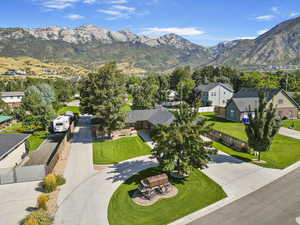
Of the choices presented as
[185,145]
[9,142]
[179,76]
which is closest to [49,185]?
[9,142]

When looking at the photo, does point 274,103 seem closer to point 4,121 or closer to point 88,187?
point 88,187

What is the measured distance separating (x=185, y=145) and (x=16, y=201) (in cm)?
1394

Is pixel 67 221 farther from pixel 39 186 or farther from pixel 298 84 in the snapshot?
Result: pixel 298 84

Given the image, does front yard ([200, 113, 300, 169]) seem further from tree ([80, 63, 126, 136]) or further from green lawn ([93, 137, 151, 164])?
tree ([80, 63, 126, 136])

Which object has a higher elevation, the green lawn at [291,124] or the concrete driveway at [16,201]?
the green lawn at [291,124]

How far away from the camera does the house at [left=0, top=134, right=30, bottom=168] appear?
1895cm

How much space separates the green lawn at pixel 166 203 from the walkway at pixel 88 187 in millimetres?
779

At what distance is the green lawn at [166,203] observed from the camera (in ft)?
42.0

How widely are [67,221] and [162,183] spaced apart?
23.1 feet

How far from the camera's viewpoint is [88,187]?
1695 centimetres

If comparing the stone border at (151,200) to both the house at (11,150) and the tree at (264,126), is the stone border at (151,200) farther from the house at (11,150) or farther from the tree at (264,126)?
the house at (11,150)

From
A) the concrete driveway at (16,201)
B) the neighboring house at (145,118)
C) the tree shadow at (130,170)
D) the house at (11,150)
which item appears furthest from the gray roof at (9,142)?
the neighboring house at (145,118)

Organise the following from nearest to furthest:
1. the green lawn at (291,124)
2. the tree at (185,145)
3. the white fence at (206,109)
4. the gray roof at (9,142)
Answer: the tree at (185,145)
the gray roof at (9,142)
the green lawn at (291,124)
the white fence at (206,109)

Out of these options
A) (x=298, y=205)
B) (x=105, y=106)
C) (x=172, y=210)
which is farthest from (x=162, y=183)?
(x=105, y=106)
